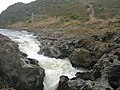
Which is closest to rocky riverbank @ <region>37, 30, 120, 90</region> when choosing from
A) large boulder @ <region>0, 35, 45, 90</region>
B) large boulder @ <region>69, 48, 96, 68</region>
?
large boulder @ <region>69, 48, 96, 68</region>

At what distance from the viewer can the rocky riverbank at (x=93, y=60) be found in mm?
26328

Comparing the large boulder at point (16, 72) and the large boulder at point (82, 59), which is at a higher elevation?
the large boulder at point (16, 72)

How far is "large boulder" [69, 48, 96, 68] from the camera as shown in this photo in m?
34.7

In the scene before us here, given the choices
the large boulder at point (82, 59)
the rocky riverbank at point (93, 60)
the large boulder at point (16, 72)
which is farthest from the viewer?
the large boulder at point (82, 59)

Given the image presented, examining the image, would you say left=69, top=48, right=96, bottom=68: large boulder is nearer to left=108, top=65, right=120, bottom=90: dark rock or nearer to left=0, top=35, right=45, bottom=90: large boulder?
left=0, top=35, right=45, bottom=90: large boulder

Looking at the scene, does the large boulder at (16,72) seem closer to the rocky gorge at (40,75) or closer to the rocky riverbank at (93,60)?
the rocky gorge at (40,75)

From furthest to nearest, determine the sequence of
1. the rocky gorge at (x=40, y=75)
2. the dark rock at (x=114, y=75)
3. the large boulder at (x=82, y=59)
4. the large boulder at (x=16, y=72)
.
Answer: the large boulder at (x=82, y=59), the large boulder at (x=16, y=72), the dark rock at (x=114, y=75), the rocky gorge at (x=40, y=75)

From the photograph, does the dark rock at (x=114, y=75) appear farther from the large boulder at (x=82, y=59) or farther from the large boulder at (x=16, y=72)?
the large boulder at (x=82, y=59)

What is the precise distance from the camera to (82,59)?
34.9 m

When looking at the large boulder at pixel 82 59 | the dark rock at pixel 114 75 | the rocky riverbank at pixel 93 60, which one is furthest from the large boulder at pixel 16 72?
the large boulder at pixel 82 59

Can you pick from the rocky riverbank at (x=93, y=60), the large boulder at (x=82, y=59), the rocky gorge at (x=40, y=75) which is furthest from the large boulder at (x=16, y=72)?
the large boulder at (x=82, y=59)

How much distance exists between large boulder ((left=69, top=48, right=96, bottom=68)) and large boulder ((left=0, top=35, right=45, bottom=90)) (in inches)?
293

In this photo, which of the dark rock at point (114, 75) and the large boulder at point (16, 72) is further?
the large boulder at point (16, 72)

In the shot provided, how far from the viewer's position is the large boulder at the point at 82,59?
114ft
